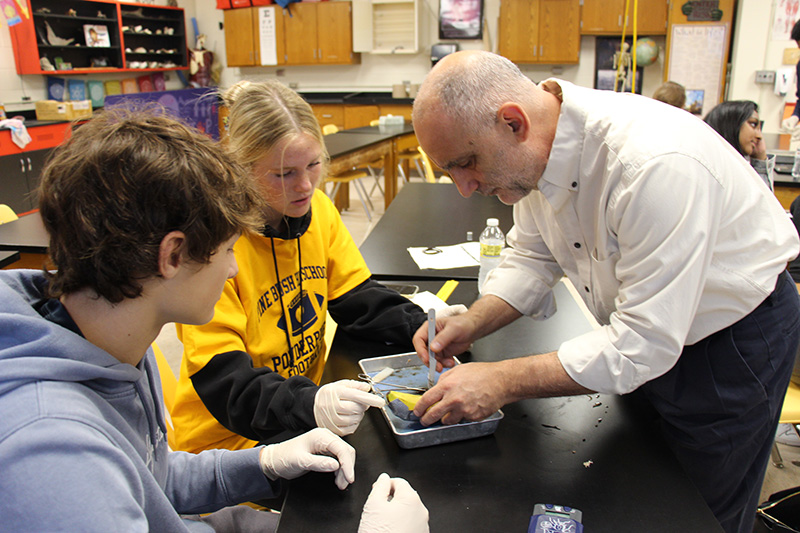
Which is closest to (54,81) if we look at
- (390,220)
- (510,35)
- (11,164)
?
(11,164)

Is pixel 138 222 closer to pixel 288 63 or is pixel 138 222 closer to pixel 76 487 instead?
pixel 76 487

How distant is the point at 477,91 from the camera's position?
1063 mm

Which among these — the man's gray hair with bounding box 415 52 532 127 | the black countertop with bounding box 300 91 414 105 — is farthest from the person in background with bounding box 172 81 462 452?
the black countertop with bounding box 300 91 414 105

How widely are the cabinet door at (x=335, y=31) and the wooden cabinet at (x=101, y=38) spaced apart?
222 centimetres

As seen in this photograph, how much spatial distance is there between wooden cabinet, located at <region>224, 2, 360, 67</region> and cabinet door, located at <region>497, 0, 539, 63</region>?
6.99 feet

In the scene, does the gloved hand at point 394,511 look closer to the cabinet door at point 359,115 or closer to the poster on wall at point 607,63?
the poster on wall at point 607,63

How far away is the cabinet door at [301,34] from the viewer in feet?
26.1

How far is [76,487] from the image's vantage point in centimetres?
61

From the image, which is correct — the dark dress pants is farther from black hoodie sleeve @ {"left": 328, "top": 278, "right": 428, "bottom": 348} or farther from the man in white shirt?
black hoodie sleeve @ {"left": 328, "top": 278, "right": 428, "bottom": 348}

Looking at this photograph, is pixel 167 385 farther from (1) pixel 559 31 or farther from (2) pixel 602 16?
(2) pixel 602 16

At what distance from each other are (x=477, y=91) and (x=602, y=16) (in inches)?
268

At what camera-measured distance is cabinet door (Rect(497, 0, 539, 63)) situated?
23.1 feet

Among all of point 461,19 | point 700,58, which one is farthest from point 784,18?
point 461,19

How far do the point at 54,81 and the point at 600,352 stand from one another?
26.1 feet
